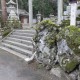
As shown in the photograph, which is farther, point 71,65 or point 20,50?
point 20,50

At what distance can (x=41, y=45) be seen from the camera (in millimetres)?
6078

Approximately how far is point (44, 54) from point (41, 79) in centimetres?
110

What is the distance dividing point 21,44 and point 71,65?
4.92 metres

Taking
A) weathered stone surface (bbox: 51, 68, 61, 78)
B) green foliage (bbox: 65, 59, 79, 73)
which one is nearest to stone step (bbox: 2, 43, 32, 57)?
weathered stone surface (bbox: 51, 68, 61, 78)

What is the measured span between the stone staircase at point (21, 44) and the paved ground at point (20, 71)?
0.56 m

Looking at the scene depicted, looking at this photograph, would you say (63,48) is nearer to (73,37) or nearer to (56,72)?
(73,37)

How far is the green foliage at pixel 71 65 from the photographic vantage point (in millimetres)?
4507

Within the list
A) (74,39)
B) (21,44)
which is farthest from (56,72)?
(21,44)

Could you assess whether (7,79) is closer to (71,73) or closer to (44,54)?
(44,54)

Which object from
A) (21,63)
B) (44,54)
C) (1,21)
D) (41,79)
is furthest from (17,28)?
(41,79)

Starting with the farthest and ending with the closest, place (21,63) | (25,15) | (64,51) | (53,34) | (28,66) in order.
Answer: (25,15) < (21,63) < (28,66) < (53,34) < (64,51)

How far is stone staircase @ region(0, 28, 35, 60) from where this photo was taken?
25.6 ft

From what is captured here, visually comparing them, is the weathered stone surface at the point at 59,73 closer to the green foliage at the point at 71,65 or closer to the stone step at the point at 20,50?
the green foliage at the point at 71,65

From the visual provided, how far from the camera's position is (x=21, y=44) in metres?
9.12
